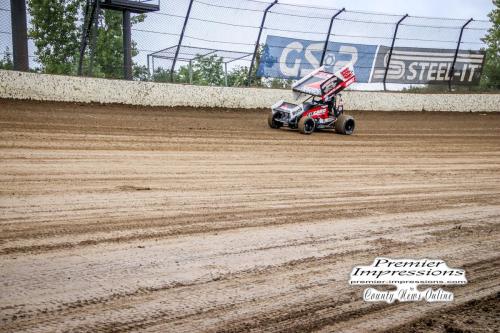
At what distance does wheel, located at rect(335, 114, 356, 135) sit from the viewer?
14594 mm

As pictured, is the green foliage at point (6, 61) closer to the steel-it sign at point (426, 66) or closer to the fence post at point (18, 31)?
the fence post at point (18, 31)

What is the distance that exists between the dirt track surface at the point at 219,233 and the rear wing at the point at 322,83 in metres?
3.53

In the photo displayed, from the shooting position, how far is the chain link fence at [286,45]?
16641mm

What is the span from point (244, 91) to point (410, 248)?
1459 cm

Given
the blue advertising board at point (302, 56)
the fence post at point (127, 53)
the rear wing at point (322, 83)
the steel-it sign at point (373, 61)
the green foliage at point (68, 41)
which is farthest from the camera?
the steel-it sign at point (373, 61)

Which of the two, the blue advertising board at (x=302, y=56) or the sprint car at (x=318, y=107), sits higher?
the blue advertising board at (x=302, y=56)

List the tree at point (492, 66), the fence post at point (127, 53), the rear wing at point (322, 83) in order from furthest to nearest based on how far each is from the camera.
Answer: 1. the tree at point (492, 66)
2. the fence post at point (127, 53)
3. the rear wing at point (322, 83)

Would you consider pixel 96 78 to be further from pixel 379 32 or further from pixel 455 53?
pixel 455 53

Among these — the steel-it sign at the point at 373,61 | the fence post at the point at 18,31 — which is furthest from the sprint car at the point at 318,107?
the fence post at the point at 18,31

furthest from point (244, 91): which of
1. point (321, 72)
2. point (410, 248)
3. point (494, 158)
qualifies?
point (410, 248)

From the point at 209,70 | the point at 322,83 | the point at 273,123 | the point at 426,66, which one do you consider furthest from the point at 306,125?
the point at 426,66

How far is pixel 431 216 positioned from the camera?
5.56 meters

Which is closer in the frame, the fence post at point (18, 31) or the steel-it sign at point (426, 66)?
the fence post at point (18, 31)

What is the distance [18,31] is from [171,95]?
180 inches
